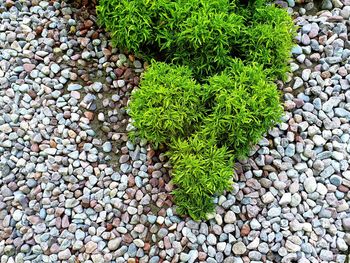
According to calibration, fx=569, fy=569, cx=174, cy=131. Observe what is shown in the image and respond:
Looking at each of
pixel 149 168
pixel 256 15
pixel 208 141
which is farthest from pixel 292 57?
pixel 149 168

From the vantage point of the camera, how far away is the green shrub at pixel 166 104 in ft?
8.54

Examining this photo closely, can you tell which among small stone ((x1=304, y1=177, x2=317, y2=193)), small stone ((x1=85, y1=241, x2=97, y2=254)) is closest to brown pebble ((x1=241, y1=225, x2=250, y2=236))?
small stone ((x1=304, y1=177, x2=317, y2=193))

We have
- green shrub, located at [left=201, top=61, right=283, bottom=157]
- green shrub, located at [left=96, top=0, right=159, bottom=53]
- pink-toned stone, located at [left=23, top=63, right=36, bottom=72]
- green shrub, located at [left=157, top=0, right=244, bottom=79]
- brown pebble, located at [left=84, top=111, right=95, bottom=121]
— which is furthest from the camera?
pink-toned stone, located at [left=23, top=63, right=36, bottom=72]

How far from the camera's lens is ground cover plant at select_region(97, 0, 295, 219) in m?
2.60

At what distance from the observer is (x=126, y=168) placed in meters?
2.86

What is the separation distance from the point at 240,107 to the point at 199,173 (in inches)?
13.7

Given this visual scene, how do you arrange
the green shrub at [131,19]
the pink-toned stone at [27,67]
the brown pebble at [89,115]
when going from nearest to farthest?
the green shrub at [131,19], the brown pebble at [89,115], the pink-toned stone at [27,67]

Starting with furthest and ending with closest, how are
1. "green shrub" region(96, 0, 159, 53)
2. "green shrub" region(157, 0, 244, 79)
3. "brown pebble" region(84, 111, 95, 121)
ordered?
"brown pebble" region(84, 111, 95, 121) < "green shrub" region(96, 0, 159, 53) < "green shrub" region(157, 0, 244, 79)

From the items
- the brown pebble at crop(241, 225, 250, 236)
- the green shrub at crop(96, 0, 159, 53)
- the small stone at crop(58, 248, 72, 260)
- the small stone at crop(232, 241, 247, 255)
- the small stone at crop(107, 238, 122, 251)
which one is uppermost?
the green shrub at crop(96, 0, 159, 53)

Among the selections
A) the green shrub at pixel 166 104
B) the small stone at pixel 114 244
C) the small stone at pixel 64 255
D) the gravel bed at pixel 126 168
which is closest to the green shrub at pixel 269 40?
the gravel bed at pixel 126 168

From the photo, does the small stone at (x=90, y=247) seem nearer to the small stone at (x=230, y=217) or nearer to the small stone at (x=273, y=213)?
the small stone at (x=230, y=217)

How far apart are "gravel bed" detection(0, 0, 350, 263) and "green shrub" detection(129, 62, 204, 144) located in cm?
22

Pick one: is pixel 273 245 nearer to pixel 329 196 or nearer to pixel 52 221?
pixel 329 196

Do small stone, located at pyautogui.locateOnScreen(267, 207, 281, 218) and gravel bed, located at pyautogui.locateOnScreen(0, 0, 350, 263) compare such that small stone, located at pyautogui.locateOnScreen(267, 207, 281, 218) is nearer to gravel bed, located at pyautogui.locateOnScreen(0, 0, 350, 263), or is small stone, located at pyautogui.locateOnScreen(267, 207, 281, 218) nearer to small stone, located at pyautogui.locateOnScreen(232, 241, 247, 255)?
gravel bed, located at pyautogui.locateOnScreen(0, 0, 350, 263)
